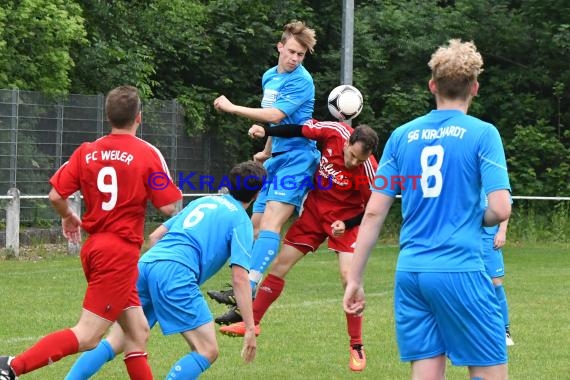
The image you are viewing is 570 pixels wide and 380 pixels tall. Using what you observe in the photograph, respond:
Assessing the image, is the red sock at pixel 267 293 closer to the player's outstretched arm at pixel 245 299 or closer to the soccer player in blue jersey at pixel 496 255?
the soccer player in blue jersey at pixel 496 255

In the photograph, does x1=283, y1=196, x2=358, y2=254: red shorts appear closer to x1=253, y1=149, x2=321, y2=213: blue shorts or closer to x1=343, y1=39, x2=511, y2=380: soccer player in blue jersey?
x1=253, y1=149, x2=321, y2=213: blue shorts

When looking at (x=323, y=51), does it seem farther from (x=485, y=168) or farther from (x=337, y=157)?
(x=485, y=168)

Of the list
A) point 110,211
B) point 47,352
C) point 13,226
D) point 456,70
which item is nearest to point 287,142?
point 110,211

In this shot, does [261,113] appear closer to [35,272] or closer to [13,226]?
[35,272]

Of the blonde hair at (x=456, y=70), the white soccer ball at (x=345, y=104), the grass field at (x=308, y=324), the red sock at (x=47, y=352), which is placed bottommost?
the grass field at (x=308, y=324)

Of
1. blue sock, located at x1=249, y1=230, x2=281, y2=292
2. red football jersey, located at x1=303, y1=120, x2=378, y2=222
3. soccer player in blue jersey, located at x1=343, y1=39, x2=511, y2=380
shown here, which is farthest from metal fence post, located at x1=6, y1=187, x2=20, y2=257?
soccer player in blue jersey, located at x1=343, y1=39, x2=511, y2=380

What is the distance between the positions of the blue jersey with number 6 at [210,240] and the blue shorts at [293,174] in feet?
8.49

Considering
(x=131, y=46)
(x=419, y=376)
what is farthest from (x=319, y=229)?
(x=131, y=46)

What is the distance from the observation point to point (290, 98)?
30.2 ft

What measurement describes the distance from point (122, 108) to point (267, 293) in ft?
10.1

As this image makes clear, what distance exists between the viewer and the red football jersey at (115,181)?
627 centimetres

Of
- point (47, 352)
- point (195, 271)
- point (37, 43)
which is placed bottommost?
point (47, 352)

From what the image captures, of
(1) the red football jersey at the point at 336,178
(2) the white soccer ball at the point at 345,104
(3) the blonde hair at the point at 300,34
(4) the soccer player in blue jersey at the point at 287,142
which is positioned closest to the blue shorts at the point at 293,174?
(4) the soccer player in blue jersey at the point at 287,142

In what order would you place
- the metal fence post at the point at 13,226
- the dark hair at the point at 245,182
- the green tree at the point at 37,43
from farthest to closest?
the green tree at the point at 37,43 < the metal fence post at the point at 13,226 < the dark hair at the point at 245,182
